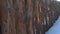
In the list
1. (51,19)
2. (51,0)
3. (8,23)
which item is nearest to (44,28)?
(51,19)

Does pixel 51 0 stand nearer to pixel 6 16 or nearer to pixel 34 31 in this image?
pixel 34 31

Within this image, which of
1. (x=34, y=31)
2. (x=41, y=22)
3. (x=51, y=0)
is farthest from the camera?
(x=51, y=0)

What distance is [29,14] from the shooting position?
132 cm

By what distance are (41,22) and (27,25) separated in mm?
320

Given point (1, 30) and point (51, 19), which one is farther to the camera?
point (51, 19)

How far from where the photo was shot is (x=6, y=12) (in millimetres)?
1251

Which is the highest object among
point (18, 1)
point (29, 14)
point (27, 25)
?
point (18, 1)

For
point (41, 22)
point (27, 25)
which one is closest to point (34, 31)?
point (27, 25)

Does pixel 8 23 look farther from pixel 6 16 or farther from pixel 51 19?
pixel 51 19

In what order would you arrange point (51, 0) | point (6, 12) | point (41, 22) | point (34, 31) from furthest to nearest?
point (51, 0) < point (41, 22) < point (34, 31) < point (6, 12)

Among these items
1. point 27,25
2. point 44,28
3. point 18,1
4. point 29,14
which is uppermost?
point 18,1

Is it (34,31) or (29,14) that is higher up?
(29,14)

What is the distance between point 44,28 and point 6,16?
59cm

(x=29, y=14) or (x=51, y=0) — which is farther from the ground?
(x=51, y=0)
